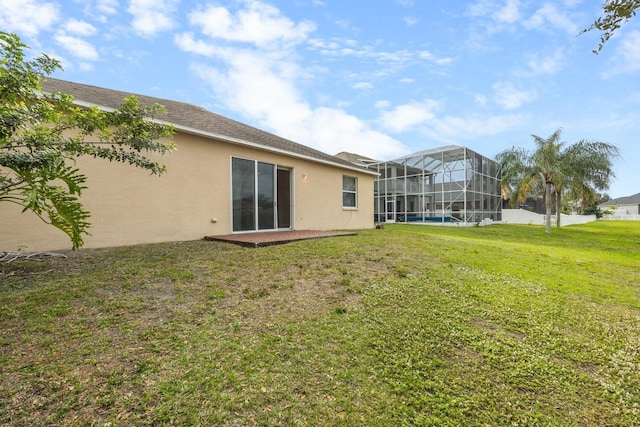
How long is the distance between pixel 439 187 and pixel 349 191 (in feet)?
42.2

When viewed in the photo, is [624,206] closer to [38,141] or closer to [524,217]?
[524,217]

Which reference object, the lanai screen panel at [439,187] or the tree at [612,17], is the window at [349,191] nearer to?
the tree at [612,17]

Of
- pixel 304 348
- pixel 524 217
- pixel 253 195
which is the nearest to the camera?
pixel 304 348

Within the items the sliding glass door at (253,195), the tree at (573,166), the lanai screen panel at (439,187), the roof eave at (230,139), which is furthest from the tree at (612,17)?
the lanai screen panel at (439,187)

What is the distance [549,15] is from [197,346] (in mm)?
7835

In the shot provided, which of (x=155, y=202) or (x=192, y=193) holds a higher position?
(x=192, y=193)

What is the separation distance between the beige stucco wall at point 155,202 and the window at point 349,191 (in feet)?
10.6

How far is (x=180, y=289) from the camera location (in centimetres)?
349

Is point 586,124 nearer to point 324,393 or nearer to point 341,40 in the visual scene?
point 341,40

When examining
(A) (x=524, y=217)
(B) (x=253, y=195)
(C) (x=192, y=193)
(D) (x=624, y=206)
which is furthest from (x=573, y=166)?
(D) (x=624, y=206)

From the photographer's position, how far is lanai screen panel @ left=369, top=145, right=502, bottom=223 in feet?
70.4

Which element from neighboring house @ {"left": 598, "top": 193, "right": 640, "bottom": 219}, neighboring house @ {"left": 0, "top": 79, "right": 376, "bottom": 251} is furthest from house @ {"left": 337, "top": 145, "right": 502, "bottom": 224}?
neighboring house @ {"left": 598, "top": 193, "right": 640, "bottom": 219}

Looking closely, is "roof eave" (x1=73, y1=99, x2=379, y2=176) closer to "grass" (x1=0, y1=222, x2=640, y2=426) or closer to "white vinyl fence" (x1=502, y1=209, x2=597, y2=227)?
"grass" (x1=0, y1=222, x2=640, y2=426)

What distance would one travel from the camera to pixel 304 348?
2385 mm
